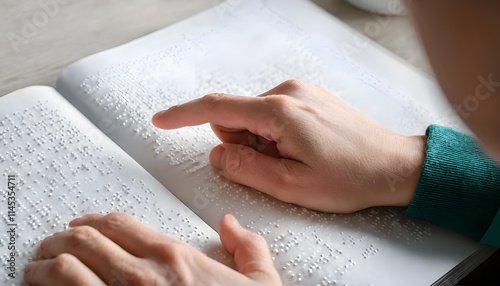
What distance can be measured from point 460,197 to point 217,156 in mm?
208

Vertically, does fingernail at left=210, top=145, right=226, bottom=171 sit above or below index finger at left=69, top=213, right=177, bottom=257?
above

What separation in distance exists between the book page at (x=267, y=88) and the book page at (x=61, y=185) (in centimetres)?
2

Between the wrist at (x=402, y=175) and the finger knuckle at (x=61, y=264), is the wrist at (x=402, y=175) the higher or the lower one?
the higher one

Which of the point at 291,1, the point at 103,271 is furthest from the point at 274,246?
the point at 291,1

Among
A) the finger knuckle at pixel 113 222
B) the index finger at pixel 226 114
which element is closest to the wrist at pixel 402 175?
the index finger at pixel 226 114

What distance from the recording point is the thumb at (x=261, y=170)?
553mm

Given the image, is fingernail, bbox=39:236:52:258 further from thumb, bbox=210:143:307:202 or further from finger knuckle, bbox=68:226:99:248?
thumb, bbox=210:143:307:202

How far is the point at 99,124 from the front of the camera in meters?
0.64

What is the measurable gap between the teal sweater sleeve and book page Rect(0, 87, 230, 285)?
175 mm

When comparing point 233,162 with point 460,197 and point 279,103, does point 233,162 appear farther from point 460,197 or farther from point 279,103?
point 460,197

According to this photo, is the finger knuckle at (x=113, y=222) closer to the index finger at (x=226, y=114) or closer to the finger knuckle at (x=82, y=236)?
the finger knuckle at (x=82, y=236)

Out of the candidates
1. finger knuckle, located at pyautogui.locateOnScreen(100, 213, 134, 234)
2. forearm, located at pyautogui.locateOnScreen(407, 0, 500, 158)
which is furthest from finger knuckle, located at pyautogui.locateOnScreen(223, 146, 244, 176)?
forearm, located at pyautogui.locateOnScreen(407, 0, 500, 158)

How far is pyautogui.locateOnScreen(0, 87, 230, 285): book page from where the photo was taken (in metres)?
0.53

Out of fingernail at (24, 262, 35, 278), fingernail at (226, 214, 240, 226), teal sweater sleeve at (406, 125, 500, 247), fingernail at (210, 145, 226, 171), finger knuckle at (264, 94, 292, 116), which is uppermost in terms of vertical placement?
finger knuckle at (264, 94, 292, 116)
